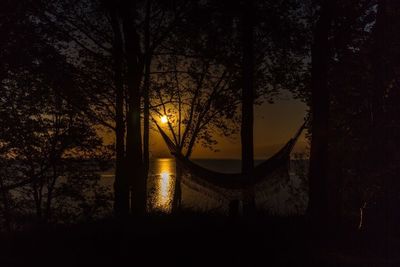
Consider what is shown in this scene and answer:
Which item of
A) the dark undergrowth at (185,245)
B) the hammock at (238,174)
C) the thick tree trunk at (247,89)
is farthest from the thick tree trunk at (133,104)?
the thick tree trunk at (247,89)

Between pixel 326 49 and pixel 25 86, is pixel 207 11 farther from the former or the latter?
pixel 25 86

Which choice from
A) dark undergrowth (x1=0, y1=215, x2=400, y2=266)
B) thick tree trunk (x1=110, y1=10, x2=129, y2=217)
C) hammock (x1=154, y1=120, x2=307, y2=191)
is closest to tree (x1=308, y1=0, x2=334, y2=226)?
hammock (x1=154, y1=120, x2=307, y2=191)

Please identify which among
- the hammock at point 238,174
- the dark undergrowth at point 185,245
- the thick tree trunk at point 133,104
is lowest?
the dark undergrowth at point 185,245

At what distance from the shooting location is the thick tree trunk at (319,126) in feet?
36.1

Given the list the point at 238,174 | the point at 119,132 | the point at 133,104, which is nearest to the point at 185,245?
the point at 238,174

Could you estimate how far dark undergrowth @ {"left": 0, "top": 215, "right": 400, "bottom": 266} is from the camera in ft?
24.6

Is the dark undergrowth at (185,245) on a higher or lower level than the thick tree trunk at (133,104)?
lower

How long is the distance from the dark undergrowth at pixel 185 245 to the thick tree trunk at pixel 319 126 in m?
1.24

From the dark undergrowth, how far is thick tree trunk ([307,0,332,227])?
49.0 inches

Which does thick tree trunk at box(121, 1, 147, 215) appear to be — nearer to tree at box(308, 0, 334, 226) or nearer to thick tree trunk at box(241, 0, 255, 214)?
thick tree trunk at box(241, 0, 255, 214)

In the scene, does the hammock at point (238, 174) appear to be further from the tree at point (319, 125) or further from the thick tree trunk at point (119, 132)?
the thick tree trunk at point (119, 132)

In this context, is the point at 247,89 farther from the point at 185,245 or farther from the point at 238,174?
the point at 185,245

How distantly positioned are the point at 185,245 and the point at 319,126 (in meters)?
4.75

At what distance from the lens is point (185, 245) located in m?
7.98
